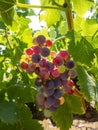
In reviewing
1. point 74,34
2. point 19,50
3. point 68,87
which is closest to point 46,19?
point 19,50

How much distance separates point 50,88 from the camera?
1196 mm

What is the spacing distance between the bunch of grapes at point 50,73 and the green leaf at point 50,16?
1.07 feet

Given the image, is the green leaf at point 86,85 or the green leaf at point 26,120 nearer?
the green leaf at point 86,85

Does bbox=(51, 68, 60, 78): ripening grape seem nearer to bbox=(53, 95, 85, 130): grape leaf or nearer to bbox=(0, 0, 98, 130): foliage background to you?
bbox=(0, 0, 98, 130): foliage background

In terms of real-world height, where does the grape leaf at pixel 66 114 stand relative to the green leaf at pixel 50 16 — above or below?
below

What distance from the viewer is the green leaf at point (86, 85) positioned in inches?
43.9

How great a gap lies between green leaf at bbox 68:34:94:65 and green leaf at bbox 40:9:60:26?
0.30 metres

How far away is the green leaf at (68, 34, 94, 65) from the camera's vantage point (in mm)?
1252

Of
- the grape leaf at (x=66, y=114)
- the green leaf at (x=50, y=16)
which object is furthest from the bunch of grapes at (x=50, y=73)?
the green leaf at (x=50, y=16)

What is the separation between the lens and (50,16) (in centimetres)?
157

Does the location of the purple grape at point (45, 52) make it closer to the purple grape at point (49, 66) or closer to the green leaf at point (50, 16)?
the purple grape at point (49, 66)

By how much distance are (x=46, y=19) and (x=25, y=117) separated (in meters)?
0.44

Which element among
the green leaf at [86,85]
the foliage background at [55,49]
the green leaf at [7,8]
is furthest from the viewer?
the green leaf at [7,8]

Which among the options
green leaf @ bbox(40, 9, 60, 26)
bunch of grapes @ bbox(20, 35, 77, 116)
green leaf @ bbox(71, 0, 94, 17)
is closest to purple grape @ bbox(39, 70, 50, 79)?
bunch of grapes @ bbox(20, 35, 77, 116)
